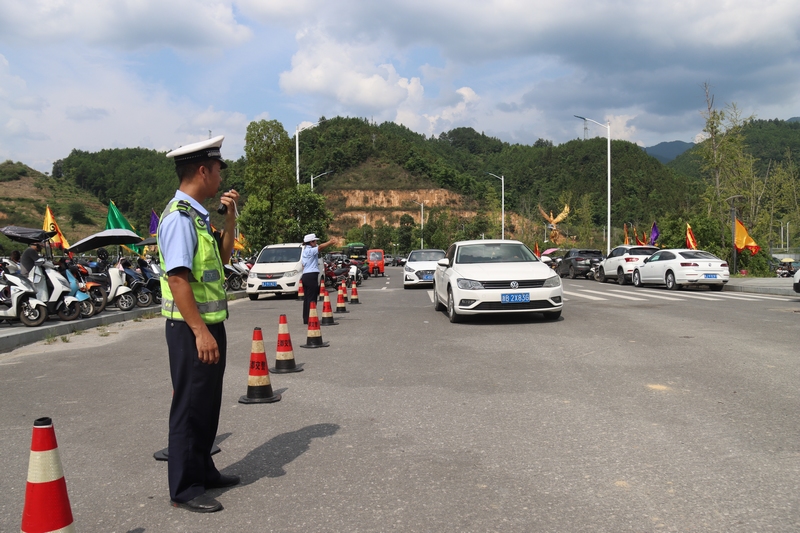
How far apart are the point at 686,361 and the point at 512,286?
402 cm

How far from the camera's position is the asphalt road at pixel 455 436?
135 inches

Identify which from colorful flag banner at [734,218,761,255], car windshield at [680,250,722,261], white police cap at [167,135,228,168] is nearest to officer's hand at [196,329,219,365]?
white police cap at [167,135,228,168]

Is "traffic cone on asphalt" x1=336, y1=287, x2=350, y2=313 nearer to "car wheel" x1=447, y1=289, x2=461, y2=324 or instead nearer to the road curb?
"car wheel" x1=447, y1=289, x2=461, y2=324

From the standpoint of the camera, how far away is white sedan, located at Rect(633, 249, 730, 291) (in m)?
20.5

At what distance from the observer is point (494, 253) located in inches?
508

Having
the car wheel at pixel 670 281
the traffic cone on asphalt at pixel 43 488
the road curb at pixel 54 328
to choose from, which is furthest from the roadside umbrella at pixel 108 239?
the car wheel at pixel 670 281

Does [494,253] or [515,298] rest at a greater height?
[494,253]

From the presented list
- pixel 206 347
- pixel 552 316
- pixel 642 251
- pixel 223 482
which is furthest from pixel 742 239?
pixel 206 347

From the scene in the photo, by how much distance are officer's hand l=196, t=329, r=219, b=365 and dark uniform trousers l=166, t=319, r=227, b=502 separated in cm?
8

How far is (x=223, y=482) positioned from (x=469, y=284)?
26.3 ft

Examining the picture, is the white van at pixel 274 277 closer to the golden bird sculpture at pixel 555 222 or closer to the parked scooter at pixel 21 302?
the parked scooter at pixel 21 302

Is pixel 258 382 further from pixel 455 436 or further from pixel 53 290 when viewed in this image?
pixel 53 290

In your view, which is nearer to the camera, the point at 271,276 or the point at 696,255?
the point at 271,276

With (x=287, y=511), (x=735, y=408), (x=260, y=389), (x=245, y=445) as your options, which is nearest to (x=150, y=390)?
(x=260, y=389)
